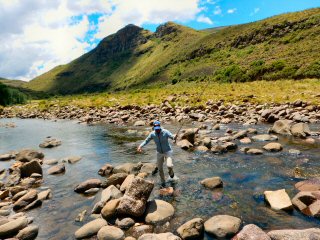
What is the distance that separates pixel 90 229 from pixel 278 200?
584 cm

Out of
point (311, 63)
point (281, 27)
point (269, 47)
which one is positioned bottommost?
point (311, 63)

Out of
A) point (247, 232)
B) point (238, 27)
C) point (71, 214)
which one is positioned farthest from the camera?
point (238, 27)

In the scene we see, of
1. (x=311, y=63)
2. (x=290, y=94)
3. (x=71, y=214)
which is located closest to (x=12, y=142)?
(x=71, y=214)

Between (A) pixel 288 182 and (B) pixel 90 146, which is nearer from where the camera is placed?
(A) pixel 288 182

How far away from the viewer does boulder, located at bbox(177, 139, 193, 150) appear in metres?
18.1

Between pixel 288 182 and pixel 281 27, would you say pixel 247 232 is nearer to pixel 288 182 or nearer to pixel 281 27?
pixel 288 182

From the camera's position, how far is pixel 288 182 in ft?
37.7

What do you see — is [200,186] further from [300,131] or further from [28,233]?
[300,131]

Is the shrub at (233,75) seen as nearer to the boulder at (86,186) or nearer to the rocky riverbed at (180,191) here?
the rocky riverbed at (180,191)

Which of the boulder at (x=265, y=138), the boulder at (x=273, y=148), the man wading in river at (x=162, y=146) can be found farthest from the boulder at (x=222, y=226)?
the boulder at (x=265, y=138)

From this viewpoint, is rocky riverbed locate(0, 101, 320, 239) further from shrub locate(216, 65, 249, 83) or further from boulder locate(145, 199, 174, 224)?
shrub locate(216, 65, 249, 83)

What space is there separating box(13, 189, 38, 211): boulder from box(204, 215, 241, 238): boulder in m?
6.67

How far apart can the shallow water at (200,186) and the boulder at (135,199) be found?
1045 millimetres

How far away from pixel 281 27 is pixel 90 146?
80821 millimetres
